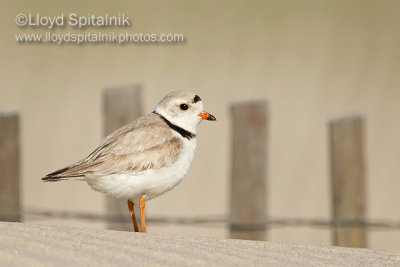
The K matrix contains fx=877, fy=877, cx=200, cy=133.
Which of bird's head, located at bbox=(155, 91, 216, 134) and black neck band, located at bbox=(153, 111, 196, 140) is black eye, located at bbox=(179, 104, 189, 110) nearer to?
bird's head, located at bbox=(155, 91, 216, 134)

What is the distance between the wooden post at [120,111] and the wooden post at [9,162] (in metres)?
0.84

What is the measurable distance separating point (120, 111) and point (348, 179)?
6.79 feet

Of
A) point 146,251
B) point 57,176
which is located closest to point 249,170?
point 57,176

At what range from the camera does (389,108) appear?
1639 centimetres

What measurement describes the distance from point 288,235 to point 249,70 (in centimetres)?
547

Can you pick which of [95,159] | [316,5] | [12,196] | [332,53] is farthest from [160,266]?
[316,5]

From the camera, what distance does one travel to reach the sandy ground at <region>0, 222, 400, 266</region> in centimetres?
424

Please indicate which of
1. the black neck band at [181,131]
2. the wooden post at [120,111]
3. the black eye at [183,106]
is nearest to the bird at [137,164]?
the black neck band at [181,131]

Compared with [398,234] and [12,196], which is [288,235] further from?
[12,196]

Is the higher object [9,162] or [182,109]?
[182,109]

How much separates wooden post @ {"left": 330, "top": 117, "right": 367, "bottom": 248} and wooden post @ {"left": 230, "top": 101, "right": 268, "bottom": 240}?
685 millimetres

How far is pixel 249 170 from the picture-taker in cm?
737

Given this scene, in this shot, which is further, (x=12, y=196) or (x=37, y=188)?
(x=37, y=188)

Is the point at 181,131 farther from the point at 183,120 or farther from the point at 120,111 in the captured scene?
the point at 120,111
